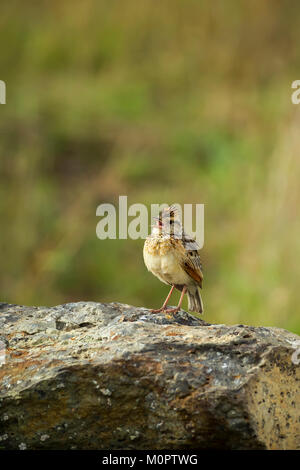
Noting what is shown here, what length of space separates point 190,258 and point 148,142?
962cm

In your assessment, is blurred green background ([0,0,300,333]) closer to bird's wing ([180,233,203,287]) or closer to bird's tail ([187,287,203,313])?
bird's tail ([187,287,203,313])

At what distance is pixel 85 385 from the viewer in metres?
4.77

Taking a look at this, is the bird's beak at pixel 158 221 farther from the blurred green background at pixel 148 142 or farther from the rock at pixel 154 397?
the blurred green background at pixel 148 142

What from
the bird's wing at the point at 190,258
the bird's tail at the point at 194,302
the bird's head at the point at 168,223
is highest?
the bird's head at the point at 168,223

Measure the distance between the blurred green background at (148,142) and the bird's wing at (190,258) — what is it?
3416mm

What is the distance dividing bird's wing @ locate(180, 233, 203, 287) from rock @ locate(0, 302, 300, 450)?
3.83 ft

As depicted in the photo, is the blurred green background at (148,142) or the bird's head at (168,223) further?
the blurred green background at (148,142)

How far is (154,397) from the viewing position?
4.75m

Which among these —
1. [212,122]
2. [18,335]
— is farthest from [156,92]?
[18,335]

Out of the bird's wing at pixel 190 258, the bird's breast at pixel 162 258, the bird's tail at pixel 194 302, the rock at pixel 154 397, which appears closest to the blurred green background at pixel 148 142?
the bird's tail at pixel 194 302

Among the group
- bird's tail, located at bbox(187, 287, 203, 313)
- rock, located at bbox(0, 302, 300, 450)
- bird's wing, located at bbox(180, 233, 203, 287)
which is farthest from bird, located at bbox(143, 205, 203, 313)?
rock, located at bbox(0, 302, 300, 450)

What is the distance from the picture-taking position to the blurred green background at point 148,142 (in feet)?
A: 34.7
